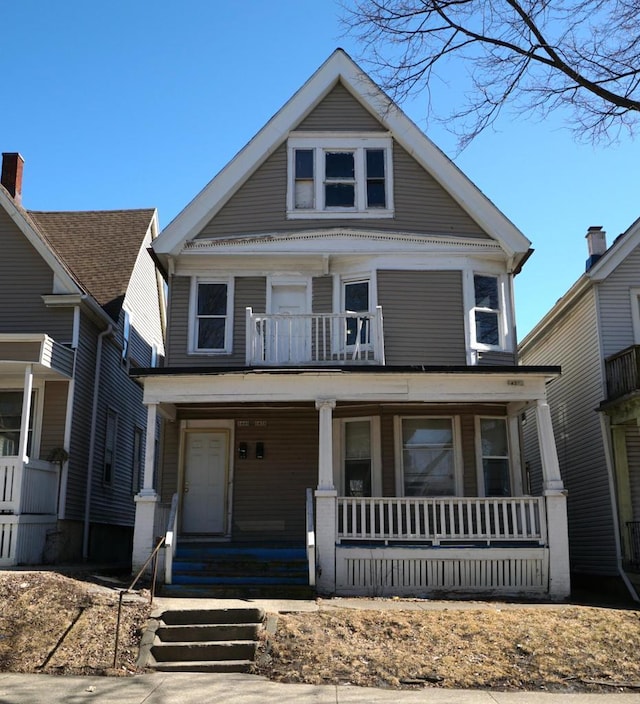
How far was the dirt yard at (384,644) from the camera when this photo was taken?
8.40m

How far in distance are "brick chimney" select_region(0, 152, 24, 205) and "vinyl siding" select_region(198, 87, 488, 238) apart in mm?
6033

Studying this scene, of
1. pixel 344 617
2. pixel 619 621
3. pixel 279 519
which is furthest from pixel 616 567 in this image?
pixel 344 617

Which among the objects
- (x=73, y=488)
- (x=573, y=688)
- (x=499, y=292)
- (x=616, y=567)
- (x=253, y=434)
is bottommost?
(x=573, y=688)

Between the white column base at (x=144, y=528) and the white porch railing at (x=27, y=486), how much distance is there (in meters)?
2.55

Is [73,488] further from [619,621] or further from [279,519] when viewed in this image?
[619,621]

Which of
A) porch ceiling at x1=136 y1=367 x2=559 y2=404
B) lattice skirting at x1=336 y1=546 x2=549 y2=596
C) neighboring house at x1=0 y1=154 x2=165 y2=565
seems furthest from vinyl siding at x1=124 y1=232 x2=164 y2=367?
lattice skirting at x1=336 y1=546 x2=549 y2=596

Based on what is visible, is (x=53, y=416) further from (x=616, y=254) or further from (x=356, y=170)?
(x=616, y=254)

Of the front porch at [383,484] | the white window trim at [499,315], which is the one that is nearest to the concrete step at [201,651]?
the front porch at [383,484]

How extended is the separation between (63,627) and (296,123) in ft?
38.0

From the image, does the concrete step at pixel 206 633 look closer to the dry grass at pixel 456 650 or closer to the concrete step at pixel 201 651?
the concrete step at pixel 201 651

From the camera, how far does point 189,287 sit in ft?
54.5

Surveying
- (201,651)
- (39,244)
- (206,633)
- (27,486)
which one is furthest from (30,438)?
(201,651)

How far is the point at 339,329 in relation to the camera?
1599cm

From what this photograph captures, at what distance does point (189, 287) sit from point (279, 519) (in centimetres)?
520
